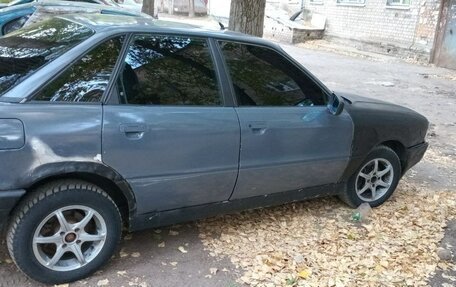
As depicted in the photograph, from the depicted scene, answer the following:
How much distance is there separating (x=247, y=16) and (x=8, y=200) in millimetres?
4263

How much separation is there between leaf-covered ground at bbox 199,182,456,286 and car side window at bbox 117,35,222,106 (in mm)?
1181

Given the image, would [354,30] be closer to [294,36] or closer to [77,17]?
[294,36]

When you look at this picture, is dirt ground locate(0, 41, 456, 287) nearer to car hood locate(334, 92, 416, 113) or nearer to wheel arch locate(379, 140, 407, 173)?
wheel arch locate(379, 140, 407, 173)

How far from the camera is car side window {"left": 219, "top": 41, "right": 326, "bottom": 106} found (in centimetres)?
363

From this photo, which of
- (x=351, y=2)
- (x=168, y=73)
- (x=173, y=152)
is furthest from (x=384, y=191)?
(x=351, y=2)

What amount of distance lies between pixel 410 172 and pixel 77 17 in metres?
4.22

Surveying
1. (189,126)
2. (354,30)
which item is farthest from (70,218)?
(354,30)

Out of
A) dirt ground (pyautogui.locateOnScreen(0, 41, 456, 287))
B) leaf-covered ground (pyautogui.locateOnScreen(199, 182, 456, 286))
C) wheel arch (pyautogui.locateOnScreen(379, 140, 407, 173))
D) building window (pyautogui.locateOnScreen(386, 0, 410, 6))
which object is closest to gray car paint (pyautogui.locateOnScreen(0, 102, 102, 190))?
dirt ground (pyautogui.locateOnScreen(0, 41, 456, 287))

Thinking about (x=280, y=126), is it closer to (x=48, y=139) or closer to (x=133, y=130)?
(x=133, y=130)

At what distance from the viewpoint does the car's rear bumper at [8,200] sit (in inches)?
108

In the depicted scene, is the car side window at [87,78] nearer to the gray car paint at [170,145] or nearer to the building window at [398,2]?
the gray car paint at [170,145]

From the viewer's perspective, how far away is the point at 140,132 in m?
3.07

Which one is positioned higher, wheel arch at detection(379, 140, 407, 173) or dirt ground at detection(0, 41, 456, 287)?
wheel arch at detection(379, 140, 407, 173)

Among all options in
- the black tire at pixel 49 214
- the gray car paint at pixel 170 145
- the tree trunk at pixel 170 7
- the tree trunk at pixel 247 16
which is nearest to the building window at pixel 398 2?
the tree trunk at pixel 247 16
